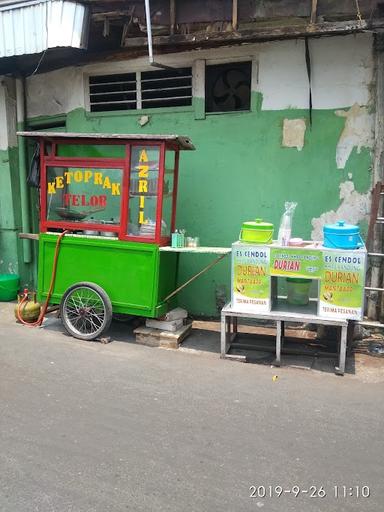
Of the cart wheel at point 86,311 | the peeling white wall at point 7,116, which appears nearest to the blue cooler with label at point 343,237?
the cart wheel at point 86,311

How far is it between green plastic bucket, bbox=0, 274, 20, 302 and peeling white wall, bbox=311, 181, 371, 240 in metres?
4.88

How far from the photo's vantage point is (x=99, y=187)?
5699mm

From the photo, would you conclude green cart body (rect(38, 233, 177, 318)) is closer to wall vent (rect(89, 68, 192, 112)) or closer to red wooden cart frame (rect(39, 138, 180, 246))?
red wooden cart frame (rect(39, 138, 180, 246))

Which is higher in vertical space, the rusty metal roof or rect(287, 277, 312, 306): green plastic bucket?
the rusty metal roof

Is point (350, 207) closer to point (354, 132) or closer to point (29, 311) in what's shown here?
point (354, 132)

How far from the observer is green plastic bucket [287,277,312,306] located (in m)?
5.25

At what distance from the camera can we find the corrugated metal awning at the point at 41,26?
5965 mm

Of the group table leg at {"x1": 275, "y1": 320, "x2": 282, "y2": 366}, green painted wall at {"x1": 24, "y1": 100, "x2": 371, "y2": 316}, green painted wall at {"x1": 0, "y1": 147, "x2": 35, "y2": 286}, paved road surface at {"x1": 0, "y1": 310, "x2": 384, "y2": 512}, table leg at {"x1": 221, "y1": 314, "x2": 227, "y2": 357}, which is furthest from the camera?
green painted wall at {"x1": 0, "y1": 147, "x2": 35, "y2": 286}

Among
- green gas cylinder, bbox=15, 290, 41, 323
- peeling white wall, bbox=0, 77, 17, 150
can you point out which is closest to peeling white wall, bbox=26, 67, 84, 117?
peeling white wall, bbox=0, 77, 17, 150

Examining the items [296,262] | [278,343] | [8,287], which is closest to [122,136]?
[296,262]

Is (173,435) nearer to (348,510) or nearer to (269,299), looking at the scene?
(348,510)

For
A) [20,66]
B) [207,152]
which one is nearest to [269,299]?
[207,152]

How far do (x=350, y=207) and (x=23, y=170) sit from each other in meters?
5.11

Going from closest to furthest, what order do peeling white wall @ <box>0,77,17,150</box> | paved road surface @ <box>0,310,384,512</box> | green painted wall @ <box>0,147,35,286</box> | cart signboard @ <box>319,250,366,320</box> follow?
paved road surface @ <box>0,310,384,512</box>
cart signboard @ <box>319,250,366,320</box>
peeling white wall @ <box>0,77,17,150</box>
green painted wall @ <box>0,147,35,286</box>
